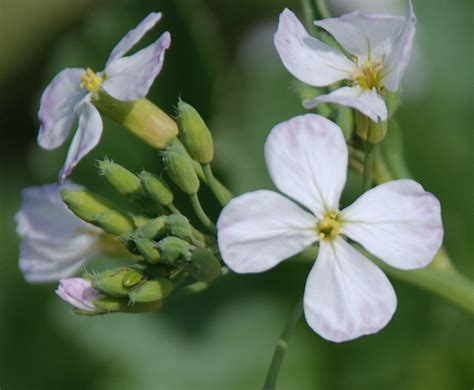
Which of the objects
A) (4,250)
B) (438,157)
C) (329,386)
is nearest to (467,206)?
(438,157)

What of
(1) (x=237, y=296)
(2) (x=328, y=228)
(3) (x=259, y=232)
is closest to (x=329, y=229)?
(2) (x=328, y=228)

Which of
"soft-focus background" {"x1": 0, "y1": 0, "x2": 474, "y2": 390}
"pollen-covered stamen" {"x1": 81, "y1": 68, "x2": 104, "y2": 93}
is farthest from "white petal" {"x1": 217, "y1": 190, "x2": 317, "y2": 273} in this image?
"soft-focus background" {"x1": 0, "y1": 0, "x2": 474, "y2": 390}

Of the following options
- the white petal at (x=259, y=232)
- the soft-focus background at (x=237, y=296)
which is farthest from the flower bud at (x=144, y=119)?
the soft-focus background at (x=237, y=296)

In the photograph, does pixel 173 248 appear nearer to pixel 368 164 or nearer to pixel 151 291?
pixel 151 291

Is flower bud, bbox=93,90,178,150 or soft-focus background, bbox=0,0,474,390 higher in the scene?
flower bud, bbox=93,90,178,150

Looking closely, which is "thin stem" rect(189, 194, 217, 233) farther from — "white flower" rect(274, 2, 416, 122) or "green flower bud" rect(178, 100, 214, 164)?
"white flower" rect(274, 2, 416, 122)

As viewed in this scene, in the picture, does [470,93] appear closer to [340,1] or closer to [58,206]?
[340,1]

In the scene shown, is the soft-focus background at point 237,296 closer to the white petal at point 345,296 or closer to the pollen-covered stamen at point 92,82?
the pollen-covered stamen at point 92,82
